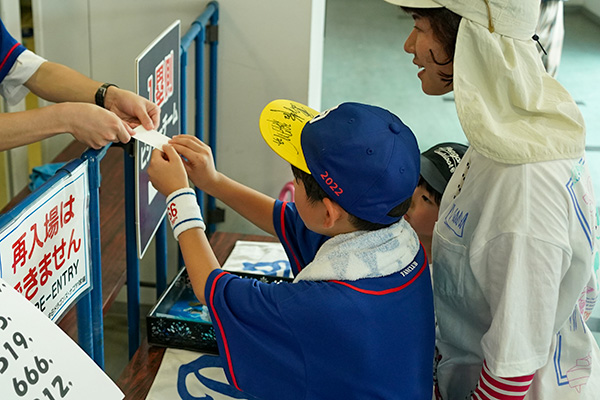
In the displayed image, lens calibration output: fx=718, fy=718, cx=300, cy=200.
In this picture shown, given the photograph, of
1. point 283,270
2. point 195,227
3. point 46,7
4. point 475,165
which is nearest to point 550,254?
point 475,165

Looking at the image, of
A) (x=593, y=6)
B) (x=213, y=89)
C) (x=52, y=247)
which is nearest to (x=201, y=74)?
(x=213, y=89)

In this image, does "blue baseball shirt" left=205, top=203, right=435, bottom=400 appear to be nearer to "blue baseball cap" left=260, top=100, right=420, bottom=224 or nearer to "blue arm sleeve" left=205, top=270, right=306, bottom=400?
"blue arm sleeve" left=205, top=270, right=306, bottom=400

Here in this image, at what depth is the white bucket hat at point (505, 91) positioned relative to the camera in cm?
111

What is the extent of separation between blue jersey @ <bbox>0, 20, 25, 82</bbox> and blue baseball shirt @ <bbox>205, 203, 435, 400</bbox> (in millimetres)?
793

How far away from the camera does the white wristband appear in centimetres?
132

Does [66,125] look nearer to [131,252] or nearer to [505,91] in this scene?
[131,252]

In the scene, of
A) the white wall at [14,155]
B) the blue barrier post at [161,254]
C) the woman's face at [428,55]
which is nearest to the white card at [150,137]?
the woman's face at [428,55]

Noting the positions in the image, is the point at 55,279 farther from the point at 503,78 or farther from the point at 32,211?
the point at 503,78

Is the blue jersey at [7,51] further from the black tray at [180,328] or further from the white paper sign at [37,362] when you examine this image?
the white paper sign at [37,362]

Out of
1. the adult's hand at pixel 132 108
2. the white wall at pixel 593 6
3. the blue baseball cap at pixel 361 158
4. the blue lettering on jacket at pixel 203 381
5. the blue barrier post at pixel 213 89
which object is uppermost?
the blue baseball cap at pixel 361 158

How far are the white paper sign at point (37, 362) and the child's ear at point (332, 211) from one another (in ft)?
1.43

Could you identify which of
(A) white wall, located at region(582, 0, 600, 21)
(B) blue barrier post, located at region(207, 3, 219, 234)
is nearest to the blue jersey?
(B) blue barrier post, located at region(207, 3, 219, 234)

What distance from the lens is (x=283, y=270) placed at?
7.22 feet

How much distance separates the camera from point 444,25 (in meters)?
1.19
